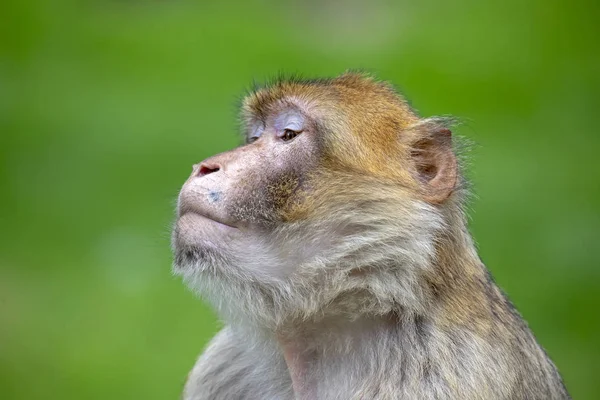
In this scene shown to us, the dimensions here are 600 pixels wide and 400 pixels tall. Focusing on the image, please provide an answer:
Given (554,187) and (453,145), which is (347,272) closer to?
(453,145)

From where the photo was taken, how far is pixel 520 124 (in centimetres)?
1636

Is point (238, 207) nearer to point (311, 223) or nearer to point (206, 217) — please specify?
point (206, 217)

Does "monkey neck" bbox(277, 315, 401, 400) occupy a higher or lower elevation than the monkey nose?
lower

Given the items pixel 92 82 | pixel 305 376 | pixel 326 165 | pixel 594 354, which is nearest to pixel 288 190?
pixel 326 165

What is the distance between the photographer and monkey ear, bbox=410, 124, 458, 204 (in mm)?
6441

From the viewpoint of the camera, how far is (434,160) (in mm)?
6617

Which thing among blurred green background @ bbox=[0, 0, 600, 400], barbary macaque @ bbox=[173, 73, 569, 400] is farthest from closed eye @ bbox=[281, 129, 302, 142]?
blurred green background @ bbox=[0, 0, 600, 400]

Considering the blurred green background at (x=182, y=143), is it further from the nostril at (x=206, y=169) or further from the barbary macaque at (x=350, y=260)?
the nostril at (x=206, y=169)

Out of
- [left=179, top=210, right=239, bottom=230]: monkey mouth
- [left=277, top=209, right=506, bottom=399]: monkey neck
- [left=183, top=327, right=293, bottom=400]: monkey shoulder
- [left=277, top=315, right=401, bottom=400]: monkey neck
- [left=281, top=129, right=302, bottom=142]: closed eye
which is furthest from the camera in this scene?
[left=183, top=327, right=293, bottom=400]: monkey shoulder

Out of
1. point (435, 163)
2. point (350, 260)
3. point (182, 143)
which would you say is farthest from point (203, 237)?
point (182, 143)

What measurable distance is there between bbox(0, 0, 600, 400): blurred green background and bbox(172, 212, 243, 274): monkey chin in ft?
15.3

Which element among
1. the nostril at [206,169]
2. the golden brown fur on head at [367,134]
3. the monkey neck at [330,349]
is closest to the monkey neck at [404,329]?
the monkey neck at [330,349]

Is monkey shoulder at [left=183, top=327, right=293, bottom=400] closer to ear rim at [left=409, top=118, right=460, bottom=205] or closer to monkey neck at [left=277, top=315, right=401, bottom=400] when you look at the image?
monkey neck at [left=277, top=315, right=401, bottom=400]

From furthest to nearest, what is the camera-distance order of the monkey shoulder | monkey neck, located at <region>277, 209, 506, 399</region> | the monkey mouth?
1. the monkey shoulder
2. monkey neck, located at <region>277, 209, 506, 399</region>
3. the monkey mouth
